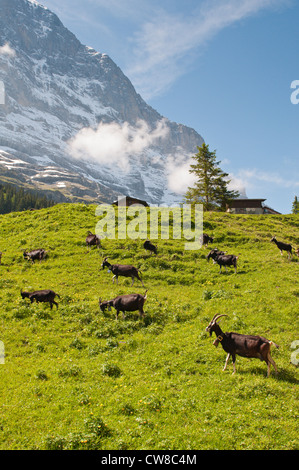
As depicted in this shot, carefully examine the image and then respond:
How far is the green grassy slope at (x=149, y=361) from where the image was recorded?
922 cm

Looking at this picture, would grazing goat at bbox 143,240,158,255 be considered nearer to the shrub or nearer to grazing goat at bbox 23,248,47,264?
grazing goat at bbox 23,248,47,264

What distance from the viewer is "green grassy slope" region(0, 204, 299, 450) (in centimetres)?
922

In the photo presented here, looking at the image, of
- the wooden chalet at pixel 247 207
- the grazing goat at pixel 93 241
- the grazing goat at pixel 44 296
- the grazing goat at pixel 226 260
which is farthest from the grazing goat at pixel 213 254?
the wooden chalet at pixel 247 207

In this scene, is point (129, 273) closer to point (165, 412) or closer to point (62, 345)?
point (62, 345)

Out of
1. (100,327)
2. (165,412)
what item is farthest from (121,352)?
(165,412)

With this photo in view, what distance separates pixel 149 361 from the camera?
13469 millimetres

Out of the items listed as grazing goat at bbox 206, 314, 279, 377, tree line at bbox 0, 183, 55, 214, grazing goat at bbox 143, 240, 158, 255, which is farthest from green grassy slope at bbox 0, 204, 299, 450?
tree line at bbox 0, 183, 55, 214

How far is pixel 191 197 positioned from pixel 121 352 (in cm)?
5207

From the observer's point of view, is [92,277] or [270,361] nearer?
[270,361]

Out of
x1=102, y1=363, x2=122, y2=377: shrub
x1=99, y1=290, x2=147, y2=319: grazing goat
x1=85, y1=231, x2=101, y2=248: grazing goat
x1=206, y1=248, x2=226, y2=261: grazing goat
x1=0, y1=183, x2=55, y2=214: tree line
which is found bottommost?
x1=102, y1=363, x2=122, y2=377: shrub

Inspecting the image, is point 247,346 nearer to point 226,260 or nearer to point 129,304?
point 129,304

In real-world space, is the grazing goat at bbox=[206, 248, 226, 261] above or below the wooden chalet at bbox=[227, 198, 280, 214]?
below

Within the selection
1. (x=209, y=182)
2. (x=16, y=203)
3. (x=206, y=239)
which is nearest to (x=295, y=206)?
(x=209, y=182)

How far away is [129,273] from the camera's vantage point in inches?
944
